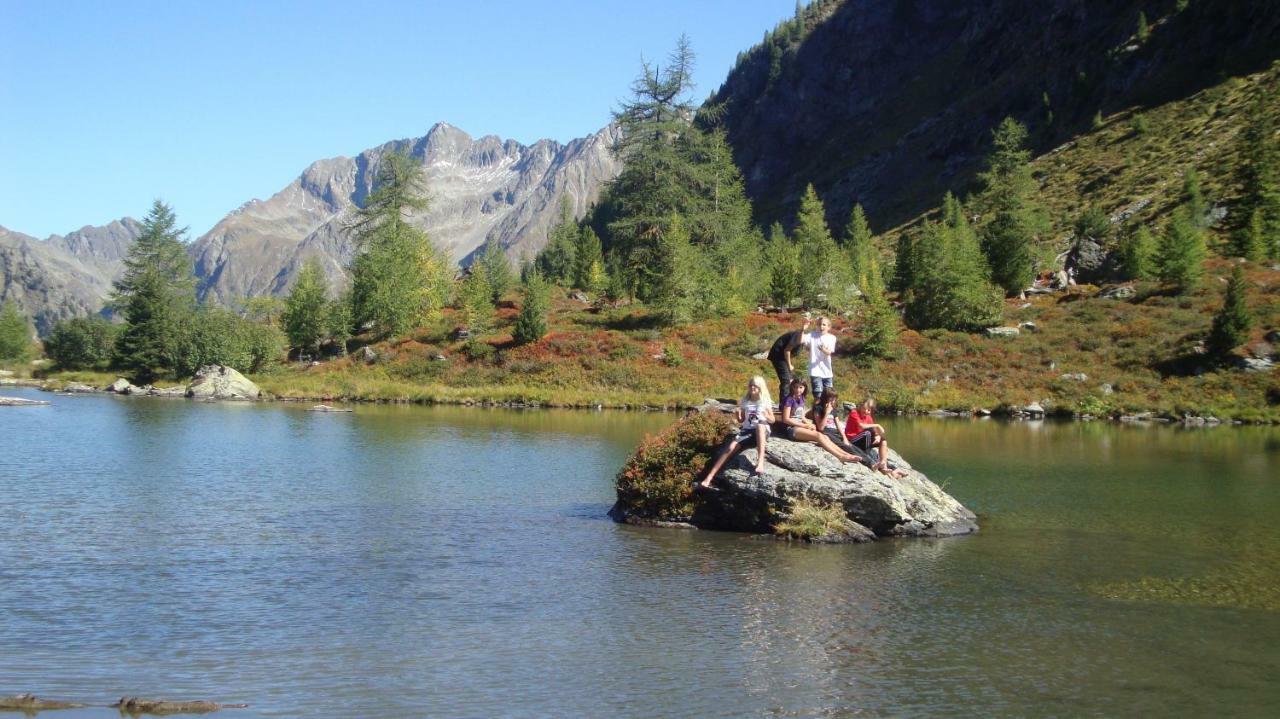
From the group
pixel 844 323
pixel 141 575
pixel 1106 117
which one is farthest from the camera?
pixel 1106 117

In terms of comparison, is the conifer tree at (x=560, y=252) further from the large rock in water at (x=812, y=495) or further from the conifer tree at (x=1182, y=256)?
the large rock in water at (x=812, y=495)

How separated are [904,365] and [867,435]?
45772mm

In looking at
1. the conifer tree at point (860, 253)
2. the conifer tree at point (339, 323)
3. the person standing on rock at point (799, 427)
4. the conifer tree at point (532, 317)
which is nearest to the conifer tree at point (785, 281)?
the conifer tree at point (860, 253)

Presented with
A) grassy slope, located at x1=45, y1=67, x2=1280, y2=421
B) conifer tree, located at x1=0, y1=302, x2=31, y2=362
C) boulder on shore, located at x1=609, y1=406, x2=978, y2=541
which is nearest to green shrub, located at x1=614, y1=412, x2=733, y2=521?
boulder on shore, located at x1=609, y1=406, x2=978, y2=541

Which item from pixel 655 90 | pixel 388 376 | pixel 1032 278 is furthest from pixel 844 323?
pixel 388 376

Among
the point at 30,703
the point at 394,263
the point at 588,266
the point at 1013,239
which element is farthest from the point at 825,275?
the point at 30,703

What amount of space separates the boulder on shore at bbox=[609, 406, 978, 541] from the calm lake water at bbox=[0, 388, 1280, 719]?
0.77 meters

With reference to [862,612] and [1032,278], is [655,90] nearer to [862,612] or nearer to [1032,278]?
[1032,278]

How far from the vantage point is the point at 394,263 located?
3216 inches

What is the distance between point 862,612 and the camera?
13.9 metres

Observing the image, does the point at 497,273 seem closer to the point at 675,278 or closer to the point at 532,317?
the point at 532,317

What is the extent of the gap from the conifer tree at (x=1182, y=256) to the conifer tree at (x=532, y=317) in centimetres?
4935

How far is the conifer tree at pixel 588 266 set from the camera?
10244cm

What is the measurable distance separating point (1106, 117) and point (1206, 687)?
139m
